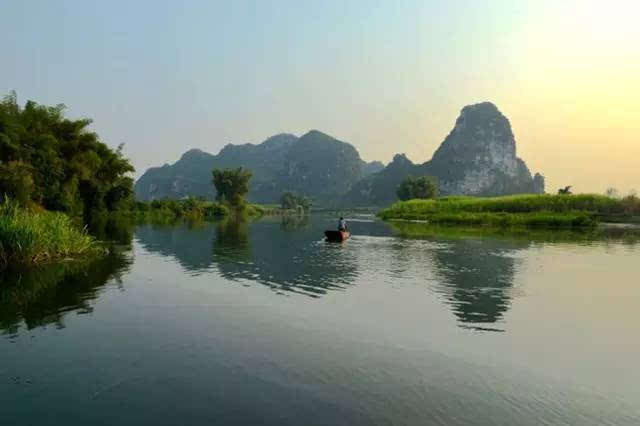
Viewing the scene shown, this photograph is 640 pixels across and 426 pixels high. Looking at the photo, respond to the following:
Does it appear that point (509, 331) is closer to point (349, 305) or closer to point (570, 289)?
point (349, 305)

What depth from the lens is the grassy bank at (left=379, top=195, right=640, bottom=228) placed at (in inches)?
3270

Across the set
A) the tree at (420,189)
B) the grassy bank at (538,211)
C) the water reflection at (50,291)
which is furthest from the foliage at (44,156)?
the tree at (420,189)

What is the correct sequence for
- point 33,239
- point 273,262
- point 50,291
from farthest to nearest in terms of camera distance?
point 273,262
point 33,239
point 50,291

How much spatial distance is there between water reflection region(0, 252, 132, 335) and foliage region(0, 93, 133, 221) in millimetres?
25751

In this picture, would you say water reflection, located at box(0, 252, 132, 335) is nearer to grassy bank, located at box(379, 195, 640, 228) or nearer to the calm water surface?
the calm water surface

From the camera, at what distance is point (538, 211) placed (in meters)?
97.8

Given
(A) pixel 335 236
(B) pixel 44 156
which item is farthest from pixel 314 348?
(B) pixel 44 156

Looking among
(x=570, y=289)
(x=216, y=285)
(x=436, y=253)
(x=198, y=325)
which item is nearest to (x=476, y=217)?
(x=436, y=253)

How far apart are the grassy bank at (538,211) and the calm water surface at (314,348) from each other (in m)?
60.4

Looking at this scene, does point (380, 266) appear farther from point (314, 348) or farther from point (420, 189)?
point (420, 189)

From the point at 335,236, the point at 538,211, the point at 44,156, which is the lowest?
the point at 335,236

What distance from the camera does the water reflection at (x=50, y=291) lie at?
15.9 meters

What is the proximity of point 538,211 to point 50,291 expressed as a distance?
97.5 m

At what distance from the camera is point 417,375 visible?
11445 millimetres
